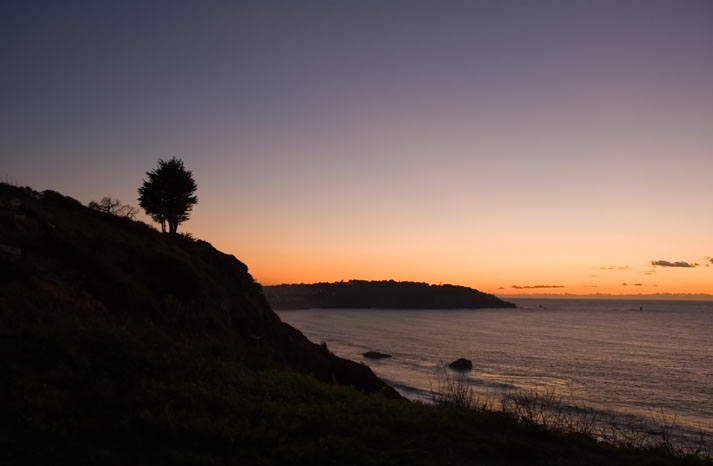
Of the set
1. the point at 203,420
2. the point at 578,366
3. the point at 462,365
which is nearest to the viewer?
the point at 203,420

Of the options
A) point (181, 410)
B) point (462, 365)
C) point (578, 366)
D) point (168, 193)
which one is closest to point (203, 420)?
point (181, 410)

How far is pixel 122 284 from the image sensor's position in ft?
70.1

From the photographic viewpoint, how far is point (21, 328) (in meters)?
12.5

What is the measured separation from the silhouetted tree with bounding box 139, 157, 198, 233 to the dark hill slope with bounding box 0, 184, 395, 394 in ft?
27.2

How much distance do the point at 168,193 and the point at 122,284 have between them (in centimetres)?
2445

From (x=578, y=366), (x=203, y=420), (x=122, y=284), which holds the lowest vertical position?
(x=578, y=366)

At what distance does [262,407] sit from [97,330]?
5958 millimetres

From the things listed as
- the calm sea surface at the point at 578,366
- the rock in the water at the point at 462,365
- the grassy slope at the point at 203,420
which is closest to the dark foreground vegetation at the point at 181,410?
the grassy slope at the point at 203,420

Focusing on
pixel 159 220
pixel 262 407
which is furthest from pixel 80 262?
pixel 159 220

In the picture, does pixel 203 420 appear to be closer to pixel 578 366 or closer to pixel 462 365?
pixel 462 365

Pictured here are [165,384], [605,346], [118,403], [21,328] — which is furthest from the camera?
[605,346]

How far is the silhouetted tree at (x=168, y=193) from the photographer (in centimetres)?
4388

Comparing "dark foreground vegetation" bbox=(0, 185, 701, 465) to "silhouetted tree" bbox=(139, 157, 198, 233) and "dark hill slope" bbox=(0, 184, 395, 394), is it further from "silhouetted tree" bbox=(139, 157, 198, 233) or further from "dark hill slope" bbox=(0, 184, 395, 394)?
"silhouetted tree" bbox=(139, 157, 198, 233)

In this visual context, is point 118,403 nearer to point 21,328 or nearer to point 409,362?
point 21,328
